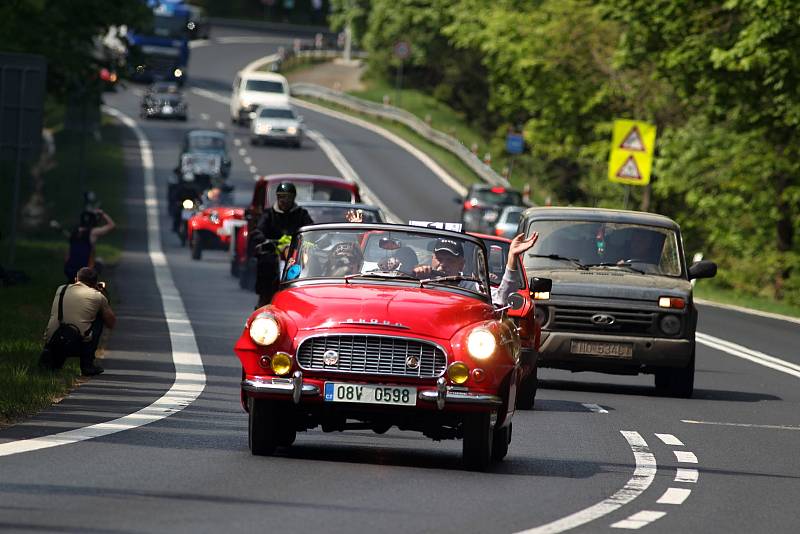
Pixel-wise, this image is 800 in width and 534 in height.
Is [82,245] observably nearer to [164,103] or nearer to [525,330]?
[525,330]

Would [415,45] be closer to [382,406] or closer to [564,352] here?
[564,352]

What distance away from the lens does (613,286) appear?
63.6 feet

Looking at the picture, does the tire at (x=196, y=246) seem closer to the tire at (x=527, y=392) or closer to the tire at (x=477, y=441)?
the tire at (x=527, y=392)

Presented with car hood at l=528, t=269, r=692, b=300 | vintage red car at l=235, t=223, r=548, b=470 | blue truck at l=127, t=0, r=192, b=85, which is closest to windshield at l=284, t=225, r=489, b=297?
vintage red car at l=235, t=223, r=548, b=470

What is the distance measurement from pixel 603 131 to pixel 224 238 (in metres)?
19.9

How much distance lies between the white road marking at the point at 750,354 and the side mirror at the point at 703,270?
12.2ft

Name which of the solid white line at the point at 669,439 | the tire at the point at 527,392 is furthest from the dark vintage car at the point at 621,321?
the solid white line at the point at 669,439

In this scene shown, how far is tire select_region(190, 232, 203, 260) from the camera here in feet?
139

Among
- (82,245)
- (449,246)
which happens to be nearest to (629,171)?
(82,245)

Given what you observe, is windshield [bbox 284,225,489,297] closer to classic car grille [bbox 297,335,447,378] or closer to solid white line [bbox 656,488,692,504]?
classic car grille [bbox 297,335,447,378]

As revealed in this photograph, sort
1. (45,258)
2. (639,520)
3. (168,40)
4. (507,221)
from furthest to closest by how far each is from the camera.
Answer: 1. (168,40)
2. (507,221)
3. (45,258)
4. (639,520)

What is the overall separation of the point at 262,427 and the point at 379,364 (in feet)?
2.91

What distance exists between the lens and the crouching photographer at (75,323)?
17562 millimetres

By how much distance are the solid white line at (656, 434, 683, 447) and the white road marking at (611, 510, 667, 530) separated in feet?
13.6
